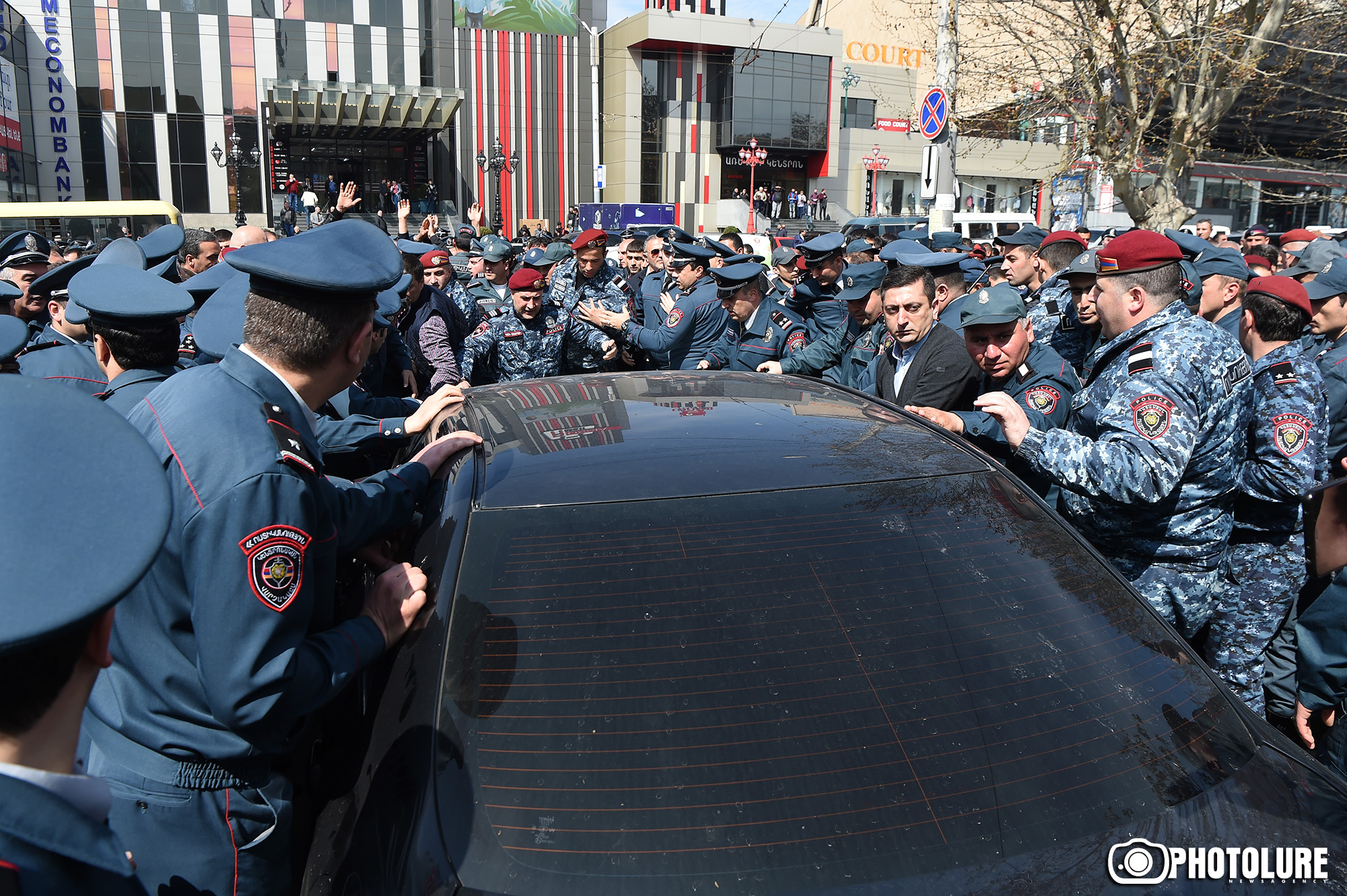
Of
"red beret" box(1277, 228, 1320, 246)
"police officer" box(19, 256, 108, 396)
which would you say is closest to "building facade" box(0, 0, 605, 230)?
"red beret" box(1277, 228, 1320, 246)

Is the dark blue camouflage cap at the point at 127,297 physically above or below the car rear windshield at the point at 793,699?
above

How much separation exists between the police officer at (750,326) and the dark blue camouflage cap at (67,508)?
525 centimetres

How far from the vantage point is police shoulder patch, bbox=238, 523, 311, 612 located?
1581mm

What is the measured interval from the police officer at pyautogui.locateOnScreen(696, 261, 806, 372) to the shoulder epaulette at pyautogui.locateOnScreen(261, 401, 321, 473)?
14.6 ft

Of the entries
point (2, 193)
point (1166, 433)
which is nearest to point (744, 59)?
point (2, 193)

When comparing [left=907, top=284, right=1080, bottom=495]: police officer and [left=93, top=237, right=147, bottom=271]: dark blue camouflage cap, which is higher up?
[left=93, top=237, right=147, bottom=271]: dark blue camouflage cap

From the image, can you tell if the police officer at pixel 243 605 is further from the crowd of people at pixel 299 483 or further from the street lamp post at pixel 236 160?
the street lamp post at pixel 236 160

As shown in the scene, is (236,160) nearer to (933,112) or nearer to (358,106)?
(358,106)

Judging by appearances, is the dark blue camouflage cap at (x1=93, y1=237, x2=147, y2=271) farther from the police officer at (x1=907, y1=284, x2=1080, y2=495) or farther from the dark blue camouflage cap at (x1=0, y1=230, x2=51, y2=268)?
the police officer at (x1=907, y1=284, x2=1080, y2=495)

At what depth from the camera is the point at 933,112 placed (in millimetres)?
11781

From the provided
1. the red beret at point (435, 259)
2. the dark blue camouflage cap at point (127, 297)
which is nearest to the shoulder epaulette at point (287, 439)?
the dark blue camouflage cap at point (127, 297)

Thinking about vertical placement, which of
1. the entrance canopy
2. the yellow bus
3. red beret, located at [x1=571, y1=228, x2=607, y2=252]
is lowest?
red beret, located at [x1=571, y1=228, x2=607, y2=252]

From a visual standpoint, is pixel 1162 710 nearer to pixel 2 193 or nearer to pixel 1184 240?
pixel 1184 240

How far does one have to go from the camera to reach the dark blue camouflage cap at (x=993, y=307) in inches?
133
